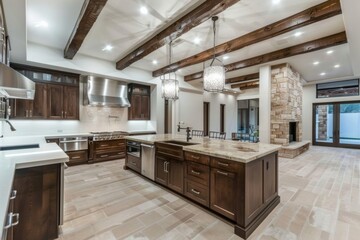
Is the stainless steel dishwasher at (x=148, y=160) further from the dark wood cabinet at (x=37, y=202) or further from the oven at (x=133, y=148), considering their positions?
the dark wood cabinet at (x=37, y=202)

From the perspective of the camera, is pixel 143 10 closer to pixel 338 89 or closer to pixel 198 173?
pixel 198 173

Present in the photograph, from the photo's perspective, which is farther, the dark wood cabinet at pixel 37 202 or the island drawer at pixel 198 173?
the island drawer at pixel 198 173

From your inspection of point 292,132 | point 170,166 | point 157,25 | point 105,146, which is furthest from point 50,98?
point 292,132

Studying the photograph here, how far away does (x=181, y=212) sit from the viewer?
2529 mm

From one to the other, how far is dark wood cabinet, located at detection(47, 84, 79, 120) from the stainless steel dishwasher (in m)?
2.76

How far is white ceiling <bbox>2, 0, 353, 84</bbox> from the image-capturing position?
2877 millimetres

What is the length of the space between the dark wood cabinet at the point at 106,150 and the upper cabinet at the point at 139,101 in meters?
1.19

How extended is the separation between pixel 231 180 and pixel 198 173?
567 millimetres

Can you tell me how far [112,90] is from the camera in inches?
230

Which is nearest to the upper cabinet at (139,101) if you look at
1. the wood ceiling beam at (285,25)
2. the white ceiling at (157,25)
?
the white ceiling at (157,25)

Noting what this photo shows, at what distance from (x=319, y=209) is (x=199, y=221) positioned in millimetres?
1853

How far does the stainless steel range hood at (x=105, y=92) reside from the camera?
534cm

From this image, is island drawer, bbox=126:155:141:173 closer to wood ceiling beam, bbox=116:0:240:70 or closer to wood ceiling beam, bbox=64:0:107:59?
wood ceiling beam, bbox=116:0:240:70

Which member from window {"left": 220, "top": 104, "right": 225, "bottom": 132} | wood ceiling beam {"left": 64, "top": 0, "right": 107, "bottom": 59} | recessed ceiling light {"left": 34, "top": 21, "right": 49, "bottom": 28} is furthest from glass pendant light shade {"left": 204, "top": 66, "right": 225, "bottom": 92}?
window {"left": 220, "top": 104, "right": 225, "bottom": 132}
